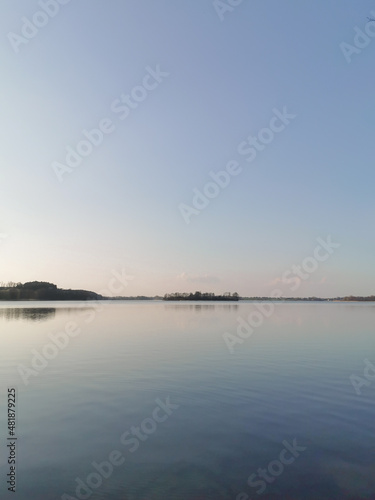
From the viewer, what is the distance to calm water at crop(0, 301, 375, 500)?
9852 millimetres

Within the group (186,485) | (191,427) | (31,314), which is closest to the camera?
(186,485)

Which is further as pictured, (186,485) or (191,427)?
(191,427)

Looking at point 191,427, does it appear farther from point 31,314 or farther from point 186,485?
point 31,314

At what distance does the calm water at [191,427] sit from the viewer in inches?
388

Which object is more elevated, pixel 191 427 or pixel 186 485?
pixel 186 485

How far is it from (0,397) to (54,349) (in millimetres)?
16287

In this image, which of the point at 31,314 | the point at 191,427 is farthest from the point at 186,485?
the point at 31,314

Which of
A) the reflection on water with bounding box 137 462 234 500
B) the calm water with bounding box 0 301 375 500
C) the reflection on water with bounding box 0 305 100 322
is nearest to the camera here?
the reflection on water with bounding box 137 462 234 500

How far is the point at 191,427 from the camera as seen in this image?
14086 mm

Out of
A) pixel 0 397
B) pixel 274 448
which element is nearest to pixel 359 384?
pixel 274 448

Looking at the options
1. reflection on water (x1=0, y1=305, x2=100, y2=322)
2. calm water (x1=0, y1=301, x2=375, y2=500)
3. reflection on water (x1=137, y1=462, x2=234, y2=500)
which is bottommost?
reflection on water (x1=0, y1=305, x2=100, y2=322)

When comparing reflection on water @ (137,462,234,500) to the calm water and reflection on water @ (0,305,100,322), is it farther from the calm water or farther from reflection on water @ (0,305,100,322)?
reflection on water @ (0,305,100,322)

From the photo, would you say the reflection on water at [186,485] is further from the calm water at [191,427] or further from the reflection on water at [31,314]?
the reflection on water at [31,314]

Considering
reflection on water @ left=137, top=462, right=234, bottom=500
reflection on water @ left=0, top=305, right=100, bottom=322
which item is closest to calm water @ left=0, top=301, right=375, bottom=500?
reflection on water @ left=137, top=462, right=234, bottom=500
